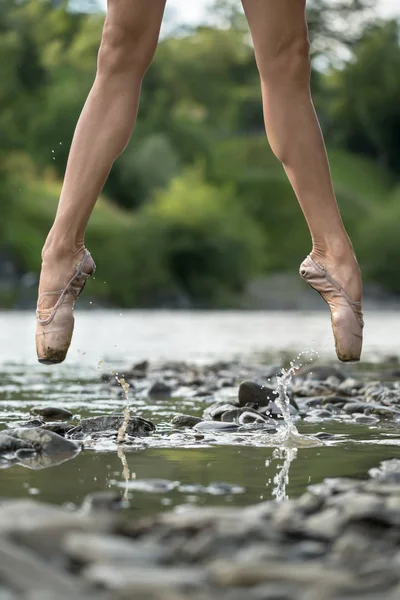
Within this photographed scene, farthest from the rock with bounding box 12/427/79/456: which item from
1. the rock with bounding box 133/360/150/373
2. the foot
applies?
the rock with bounding box 133/360/150/373

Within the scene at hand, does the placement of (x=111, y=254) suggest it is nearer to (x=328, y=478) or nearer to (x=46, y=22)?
(x=46, y=22)

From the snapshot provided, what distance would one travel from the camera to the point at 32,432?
3.67 meters

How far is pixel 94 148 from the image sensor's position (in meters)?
4.08

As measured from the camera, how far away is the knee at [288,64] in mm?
4148

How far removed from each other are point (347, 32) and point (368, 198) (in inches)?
704

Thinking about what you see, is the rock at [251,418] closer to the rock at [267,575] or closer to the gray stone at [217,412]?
the gray stone at [217,412]

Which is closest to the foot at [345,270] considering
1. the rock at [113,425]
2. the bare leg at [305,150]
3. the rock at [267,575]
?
the bare leg at [305,150]

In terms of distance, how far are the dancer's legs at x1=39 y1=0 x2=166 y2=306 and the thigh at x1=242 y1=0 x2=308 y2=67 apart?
14.3 inches

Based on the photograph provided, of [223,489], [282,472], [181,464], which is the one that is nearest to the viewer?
[223,489]

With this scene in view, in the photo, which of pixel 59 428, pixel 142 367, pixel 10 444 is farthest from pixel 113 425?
pixel 142 367

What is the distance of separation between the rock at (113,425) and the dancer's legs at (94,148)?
0.48 m

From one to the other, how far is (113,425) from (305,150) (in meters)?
1.23

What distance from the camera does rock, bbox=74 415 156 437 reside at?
412 centimetres

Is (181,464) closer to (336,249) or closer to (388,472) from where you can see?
(388,472)
